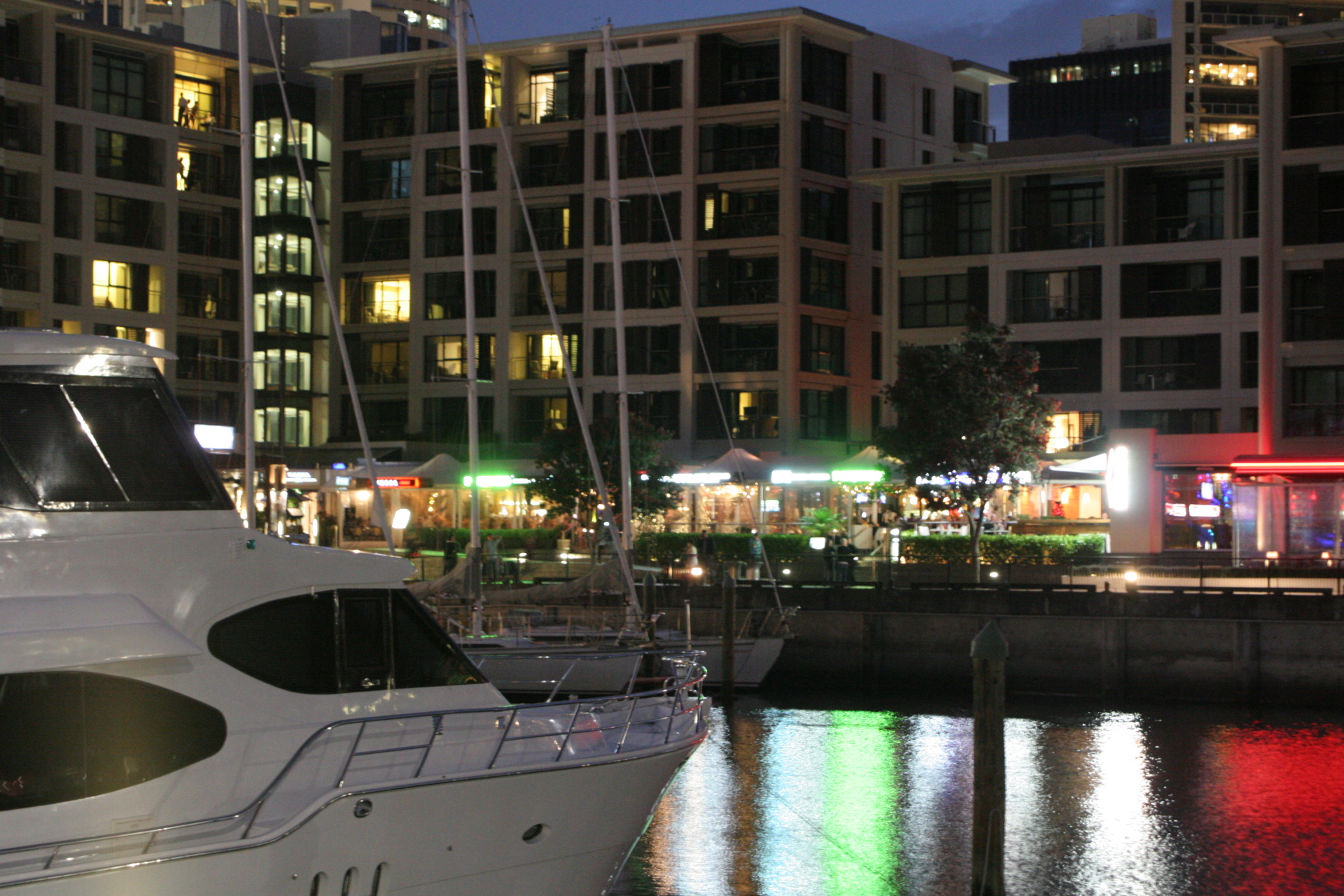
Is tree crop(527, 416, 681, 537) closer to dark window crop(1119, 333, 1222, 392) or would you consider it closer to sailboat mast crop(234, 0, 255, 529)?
dark window crop(1119, 333, 1222, 392)

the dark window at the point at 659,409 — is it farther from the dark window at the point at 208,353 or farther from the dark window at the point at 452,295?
the dark window at the point at 208,353

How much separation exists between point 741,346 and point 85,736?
173 ft

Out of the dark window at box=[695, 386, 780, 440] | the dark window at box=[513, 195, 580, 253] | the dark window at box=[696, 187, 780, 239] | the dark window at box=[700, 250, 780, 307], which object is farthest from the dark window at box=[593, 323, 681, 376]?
the dark window at box=[513, 195, 580, 253]

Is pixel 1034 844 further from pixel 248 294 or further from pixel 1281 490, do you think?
pixel 1281 490

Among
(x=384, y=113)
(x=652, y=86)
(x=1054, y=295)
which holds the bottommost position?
(x=1054, y=295)

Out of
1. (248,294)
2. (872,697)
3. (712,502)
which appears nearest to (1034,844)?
(872,697)

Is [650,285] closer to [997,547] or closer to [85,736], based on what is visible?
[997,547]

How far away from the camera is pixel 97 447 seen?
31.5ft

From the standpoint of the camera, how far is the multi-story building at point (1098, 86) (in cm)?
18000

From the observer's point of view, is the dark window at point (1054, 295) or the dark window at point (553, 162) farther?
the dark window at point (553, 162)

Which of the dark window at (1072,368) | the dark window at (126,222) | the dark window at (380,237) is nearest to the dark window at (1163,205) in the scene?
the dark window at (1072,368)

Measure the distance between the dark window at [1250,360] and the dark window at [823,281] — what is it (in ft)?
51.7

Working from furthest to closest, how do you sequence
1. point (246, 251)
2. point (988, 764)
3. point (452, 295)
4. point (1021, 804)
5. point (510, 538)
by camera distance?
point (452, 295)
point (510, 538)
point (246, 251)
point (1021, 804)
point (988, 764)

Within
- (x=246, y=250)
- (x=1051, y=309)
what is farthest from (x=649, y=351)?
(x=246, y=250)
